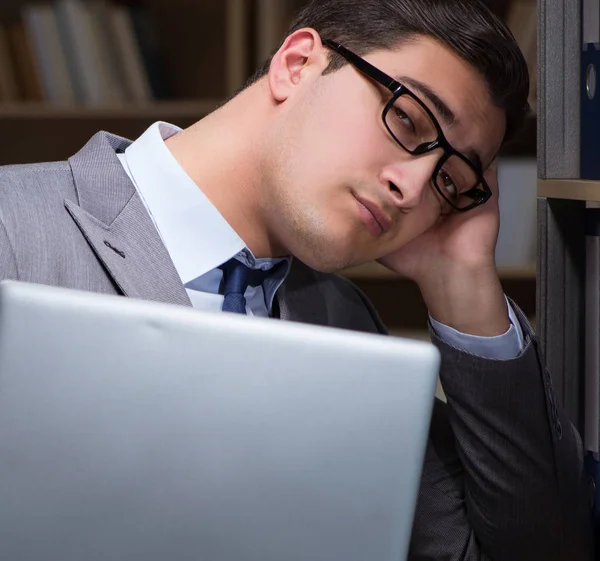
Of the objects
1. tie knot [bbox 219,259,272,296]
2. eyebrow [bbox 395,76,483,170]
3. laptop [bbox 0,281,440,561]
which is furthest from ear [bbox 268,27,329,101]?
laptop [bbox 0,281,440,561]

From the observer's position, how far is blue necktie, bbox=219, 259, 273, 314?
119cm

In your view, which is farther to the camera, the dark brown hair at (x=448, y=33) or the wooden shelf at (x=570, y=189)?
the dark brown hair at (x=448, y=33)

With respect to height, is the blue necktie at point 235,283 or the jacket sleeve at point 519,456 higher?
the blue necktie at point 235,283

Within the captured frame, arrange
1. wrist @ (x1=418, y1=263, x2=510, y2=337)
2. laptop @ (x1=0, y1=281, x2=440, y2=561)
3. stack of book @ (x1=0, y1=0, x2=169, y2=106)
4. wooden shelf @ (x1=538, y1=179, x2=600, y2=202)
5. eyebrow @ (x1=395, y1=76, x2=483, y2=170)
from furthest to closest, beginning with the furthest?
stack of book @ (x1=0, y1=0, x2=169, y2=106) → wrist @ (x1=418, y1=263, x2=510, y2=337) → eyebrow @ (x1=395, y1=76, x2=483, y2=170) → wooden shelf @ (x1=538, y1=179, x2=600, y2=202) → laptop @ (x1=0, y1=281, x2=440, y2=561)

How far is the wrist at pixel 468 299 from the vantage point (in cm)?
123

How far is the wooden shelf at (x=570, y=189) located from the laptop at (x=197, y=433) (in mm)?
511

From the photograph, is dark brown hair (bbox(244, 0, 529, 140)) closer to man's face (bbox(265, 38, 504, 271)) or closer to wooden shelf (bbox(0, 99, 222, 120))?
man's face (bbox(265, 38, 504, 271))

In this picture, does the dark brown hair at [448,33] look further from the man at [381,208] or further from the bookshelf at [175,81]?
the bookshelf at [175,81]

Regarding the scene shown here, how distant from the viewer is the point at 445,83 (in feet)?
3.74

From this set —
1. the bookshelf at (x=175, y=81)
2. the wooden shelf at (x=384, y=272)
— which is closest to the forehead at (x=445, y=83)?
the bookshelf at (x=175, y=81)

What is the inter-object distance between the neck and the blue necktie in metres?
0.04

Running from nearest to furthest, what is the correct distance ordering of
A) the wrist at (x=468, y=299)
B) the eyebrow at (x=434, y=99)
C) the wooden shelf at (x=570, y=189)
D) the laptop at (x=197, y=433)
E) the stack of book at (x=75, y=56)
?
the laptop at (x=197, y=433)
the wooden shelf at (x=570, y=189)
the eyebrow at (x=434, y=99)
the wrist at (x=468, y=299)
the stack of book at (x=75, y=56)

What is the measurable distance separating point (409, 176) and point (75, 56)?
5.16 feet

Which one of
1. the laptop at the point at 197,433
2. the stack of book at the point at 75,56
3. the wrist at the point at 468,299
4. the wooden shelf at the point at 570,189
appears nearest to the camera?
the laptop at the point at 197,433
